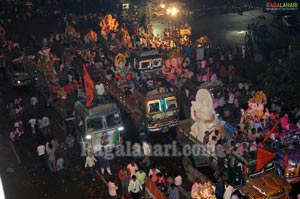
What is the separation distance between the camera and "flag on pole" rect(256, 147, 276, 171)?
1269cm

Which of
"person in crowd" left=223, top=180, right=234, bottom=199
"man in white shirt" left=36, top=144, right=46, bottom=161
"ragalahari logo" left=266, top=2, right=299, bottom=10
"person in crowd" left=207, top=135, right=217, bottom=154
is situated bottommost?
"man in white shirt" left=36, top=144, right=46, bottom=161

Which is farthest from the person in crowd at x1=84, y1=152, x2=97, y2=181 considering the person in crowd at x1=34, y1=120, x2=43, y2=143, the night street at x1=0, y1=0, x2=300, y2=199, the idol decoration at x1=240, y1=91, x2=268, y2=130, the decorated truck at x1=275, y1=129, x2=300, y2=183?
the decorated truck at x1=275, y1=129, x2=300, y2=183

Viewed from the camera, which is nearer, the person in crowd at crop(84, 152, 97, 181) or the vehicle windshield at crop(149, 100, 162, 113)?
the person in crowd at crop(84, 152, 97, 181)

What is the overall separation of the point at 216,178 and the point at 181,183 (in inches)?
52.2

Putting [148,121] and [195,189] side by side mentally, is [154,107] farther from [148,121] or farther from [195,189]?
[195,189]

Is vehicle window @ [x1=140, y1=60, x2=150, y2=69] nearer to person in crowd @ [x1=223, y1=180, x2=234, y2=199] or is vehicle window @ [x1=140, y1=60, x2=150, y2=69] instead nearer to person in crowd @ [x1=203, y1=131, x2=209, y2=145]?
person in crowd @ [x1=203, y1=131, x2=209, y2=145]

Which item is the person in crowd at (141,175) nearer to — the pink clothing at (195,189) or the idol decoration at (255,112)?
the pink clothing at (195,189)

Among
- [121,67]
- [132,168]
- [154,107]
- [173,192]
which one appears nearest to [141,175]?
[132,168]

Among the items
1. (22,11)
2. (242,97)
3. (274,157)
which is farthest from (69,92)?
(22,11)

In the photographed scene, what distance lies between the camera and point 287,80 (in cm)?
1836

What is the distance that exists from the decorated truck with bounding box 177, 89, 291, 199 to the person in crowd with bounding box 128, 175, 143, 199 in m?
2.22

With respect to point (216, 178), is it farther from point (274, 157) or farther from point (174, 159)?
point (174, 159)

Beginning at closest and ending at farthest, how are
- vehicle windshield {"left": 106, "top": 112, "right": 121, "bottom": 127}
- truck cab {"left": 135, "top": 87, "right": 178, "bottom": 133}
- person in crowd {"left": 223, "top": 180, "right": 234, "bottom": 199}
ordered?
person in crowd {"left": 223, "top": 180, "right": 234, "bottom": 199}, vehicle windshield {"left": 106, "top": 112, "right": 121, "bottom": 127}, truck cab {"left": 135, "top": 87, "right": 178, "bottom": 133}

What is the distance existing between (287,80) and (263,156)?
6797 millimetres
